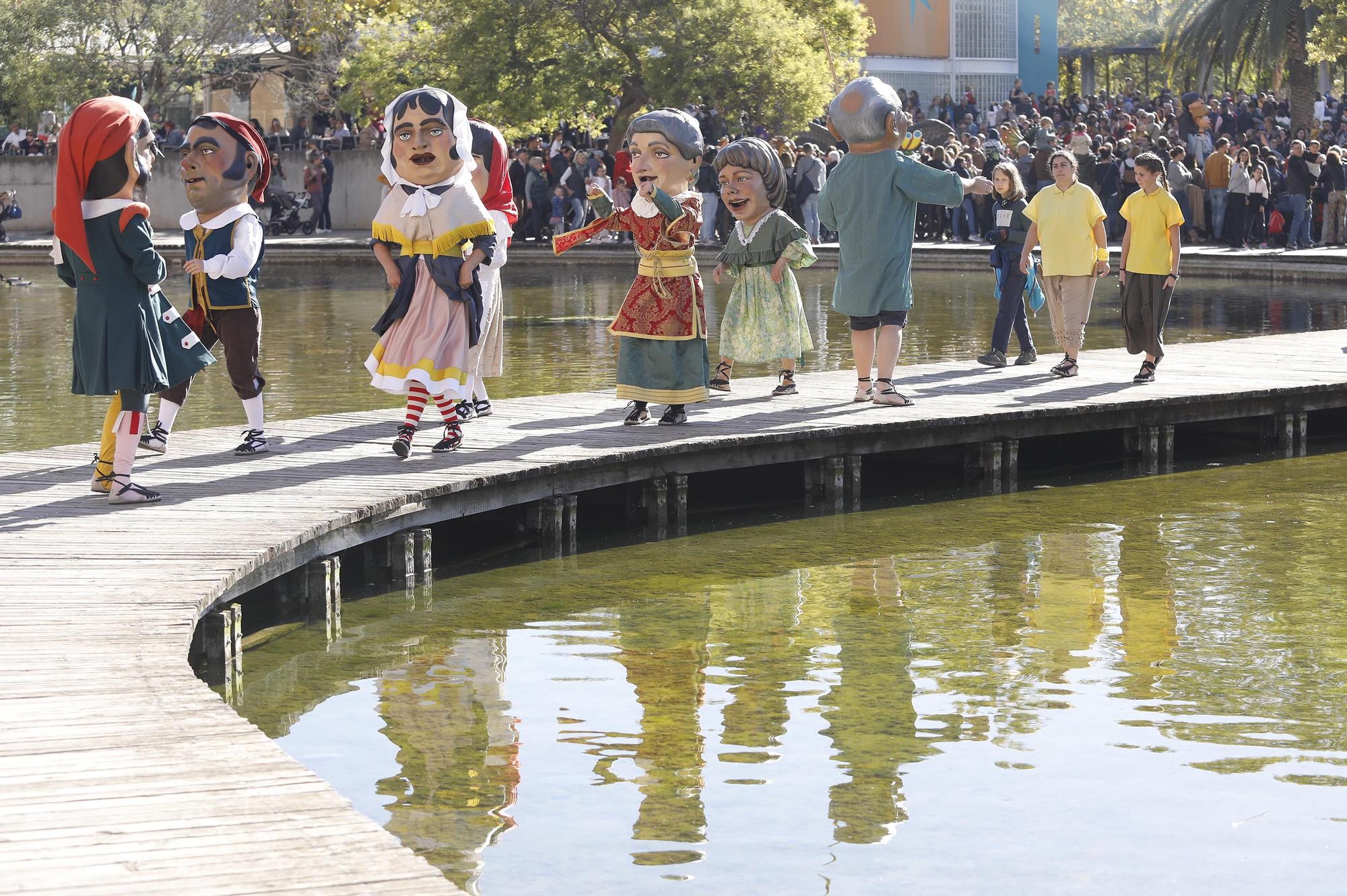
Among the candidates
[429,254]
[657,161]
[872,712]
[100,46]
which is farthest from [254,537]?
[100,46]

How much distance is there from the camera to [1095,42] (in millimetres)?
55625

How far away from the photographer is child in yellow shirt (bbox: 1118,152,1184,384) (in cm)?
1116

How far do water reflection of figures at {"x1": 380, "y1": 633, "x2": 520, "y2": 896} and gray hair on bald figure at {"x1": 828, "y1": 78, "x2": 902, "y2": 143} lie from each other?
4.25 meters

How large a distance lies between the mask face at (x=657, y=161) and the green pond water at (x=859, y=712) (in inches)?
70.5

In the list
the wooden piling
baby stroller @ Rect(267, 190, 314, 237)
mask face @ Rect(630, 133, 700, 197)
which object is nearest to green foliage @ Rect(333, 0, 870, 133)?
baby stroller @ Rect(267, 190, 314, 237)

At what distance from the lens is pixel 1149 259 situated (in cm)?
1126

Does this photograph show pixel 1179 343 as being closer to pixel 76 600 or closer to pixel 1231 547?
pixel 1231 547

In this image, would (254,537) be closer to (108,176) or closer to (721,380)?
(108,176)

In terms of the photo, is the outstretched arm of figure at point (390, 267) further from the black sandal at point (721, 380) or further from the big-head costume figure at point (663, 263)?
the black sandal at point (721, 380)

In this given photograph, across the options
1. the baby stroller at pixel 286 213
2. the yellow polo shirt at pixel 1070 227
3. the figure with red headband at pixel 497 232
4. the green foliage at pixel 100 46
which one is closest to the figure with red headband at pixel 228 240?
the figure with red headband at pixel 497 232

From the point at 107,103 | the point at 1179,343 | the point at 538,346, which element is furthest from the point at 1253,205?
the point at 107,103

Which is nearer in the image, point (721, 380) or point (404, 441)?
point (404, 441)

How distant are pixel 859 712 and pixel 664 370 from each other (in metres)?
3.70

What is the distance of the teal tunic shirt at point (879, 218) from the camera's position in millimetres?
9906
